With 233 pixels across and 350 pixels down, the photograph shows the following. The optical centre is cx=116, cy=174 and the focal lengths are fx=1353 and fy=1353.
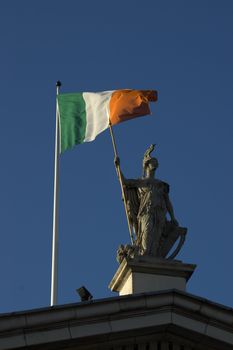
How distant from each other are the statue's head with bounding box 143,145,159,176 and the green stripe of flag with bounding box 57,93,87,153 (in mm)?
5869

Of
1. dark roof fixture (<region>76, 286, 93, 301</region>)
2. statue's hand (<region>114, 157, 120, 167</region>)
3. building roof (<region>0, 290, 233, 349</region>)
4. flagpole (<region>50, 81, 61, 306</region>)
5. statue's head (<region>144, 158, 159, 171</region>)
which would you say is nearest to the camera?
building roof (<region>0, 290, 233, 349</region>)

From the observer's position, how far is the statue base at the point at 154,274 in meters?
29.3

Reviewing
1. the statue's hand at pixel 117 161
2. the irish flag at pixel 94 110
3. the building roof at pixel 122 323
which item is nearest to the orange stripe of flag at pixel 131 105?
the irish flag at pixel 94 110

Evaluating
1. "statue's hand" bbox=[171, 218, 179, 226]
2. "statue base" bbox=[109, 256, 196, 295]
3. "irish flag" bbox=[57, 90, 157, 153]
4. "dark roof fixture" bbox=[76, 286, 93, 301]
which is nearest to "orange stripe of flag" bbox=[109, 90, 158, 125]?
"irish flag" bbox=[57, 90, 157, 153]

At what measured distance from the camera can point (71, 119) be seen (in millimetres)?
38656

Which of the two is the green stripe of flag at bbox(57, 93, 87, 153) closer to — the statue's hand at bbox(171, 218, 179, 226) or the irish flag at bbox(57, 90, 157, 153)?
the irish flag at bbox(57, 90, 157, 153)

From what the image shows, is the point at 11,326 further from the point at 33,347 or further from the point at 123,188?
the point at 123,188

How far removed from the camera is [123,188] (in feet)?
103

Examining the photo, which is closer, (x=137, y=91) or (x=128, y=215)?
(x=128, y=215)

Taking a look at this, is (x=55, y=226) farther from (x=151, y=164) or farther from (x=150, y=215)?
(x=150, y=215)

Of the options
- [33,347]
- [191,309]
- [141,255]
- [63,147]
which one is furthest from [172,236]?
[63,147]

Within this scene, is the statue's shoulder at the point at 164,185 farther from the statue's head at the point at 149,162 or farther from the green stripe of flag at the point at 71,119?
the green stripe of flag at the point at 71,119

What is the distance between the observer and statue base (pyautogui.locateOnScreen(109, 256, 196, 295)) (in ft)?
96.3

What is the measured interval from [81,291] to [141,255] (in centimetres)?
161
